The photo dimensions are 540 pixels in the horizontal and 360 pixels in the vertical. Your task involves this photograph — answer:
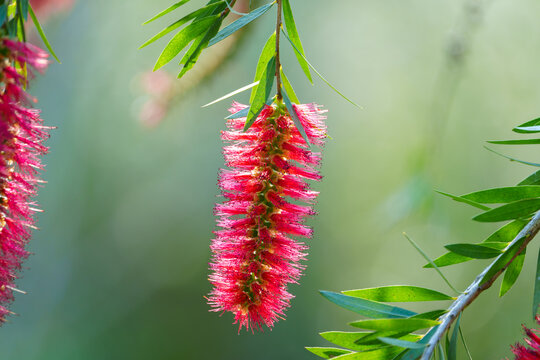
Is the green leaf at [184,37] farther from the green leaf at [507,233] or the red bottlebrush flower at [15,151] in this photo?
the green leaf at [507,233]

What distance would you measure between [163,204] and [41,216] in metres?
0.66

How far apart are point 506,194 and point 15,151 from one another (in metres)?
0.32

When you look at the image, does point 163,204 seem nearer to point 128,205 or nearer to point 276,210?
point 128,205

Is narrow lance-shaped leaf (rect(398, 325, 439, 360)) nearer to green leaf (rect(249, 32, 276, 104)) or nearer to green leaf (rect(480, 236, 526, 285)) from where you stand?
green leaf (rect(480, 236, 526, 285))

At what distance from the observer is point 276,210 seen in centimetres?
46

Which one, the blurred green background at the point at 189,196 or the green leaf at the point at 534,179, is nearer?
the green leaf at the point at 534,179

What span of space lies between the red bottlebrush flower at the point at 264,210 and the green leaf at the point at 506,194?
0.12 m

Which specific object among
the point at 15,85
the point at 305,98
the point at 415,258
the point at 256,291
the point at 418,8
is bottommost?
the point at 256,291

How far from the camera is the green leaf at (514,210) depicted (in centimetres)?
38

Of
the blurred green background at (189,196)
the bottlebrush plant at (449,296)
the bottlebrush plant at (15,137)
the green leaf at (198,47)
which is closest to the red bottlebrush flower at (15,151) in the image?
the bottlebrush plant at (15,137)

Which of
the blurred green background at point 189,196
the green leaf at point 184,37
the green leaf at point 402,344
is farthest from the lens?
the blurred green background at point 189,196

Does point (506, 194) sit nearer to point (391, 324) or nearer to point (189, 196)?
point (391, 324)

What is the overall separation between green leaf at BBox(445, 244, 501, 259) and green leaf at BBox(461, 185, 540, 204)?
0.03 metres

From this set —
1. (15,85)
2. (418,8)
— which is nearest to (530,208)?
(15,85)
